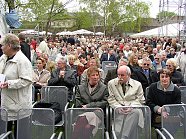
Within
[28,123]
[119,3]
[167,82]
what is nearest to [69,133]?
[28,123]

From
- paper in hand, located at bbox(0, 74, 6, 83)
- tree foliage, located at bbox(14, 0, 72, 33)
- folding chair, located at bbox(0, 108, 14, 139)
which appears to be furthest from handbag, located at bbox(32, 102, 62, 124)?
tree foliage, located at bbox(14, 0, 72, 33)

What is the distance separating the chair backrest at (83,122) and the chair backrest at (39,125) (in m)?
0.31

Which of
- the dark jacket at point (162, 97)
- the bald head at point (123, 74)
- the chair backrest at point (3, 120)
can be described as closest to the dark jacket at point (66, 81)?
the bald head at point (123, 74)

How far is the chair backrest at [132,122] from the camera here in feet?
17.5

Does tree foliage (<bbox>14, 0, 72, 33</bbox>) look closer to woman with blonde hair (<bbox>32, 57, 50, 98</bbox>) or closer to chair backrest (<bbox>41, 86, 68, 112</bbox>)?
woman with blonde hair (<bbox>32, 57, 50, 98</bbox>)

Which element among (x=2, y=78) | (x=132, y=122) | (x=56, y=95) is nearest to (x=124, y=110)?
(x=132, y=122)

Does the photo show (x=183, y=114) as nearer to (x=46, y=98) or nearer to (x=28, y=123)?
(x=28, y=123)

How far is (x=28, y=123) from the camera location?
5.25 meters

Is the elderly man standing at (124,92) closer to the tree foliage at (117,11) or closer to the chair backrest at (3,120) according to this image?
the chair backrest at (3,120)

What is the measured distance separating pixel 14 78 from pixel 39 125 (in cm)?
85

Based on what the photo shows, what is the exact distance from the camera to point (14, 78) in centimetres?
494

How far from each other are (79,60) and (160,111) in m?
5.82

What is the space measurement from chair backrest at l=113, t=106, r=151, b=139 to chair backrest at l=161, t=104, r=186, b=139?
1.02 feet

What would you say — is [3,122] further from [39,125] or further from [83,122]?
[83,122]
